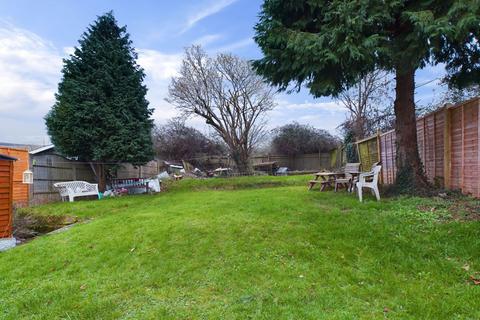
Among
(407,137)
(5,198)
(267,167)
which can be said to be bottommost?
(5,198)

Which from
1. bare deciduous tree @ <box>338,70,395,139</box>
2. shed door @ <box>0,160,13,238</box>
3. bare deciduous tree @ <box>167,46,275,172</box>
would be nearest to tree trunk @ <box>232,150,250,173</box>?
bare deciduous tree @ <box>167,46,275,172</box>


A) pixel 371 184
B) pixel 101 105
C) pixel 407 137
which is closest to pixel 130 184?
pixel 101 105

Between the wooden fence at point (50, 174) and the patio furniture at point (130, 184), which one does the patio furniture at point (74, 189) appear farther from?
the patio furniture at point (130, 184)

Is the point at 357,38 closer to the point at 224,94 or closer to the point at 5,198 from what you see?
the point at 5,198

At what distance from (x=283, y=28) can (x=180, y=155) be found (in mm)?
18727

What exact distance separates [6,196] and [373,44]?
303 inches

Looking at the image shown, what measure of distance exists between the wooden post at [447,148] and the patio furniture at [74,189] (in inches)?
426

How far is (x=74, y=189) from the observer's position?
1051cm

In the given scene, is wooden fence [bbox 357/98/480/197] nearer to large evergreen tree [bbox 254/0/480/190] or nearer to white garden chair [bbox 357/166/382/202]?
large evergreen tree [bbox 254/0/480/190]

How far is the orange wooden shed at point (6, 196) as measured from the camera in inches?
238

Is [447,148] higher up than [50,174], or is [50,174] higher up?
[447,148]

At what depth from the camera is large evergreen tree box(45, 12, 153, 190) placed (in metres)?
10.8

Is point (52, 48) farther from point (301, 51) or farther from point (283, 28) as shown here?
point (301, 51)

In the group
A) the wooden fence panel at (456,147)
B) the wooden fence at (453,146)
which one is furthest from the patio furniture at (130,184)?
the wooden fence panel at (456,147)
